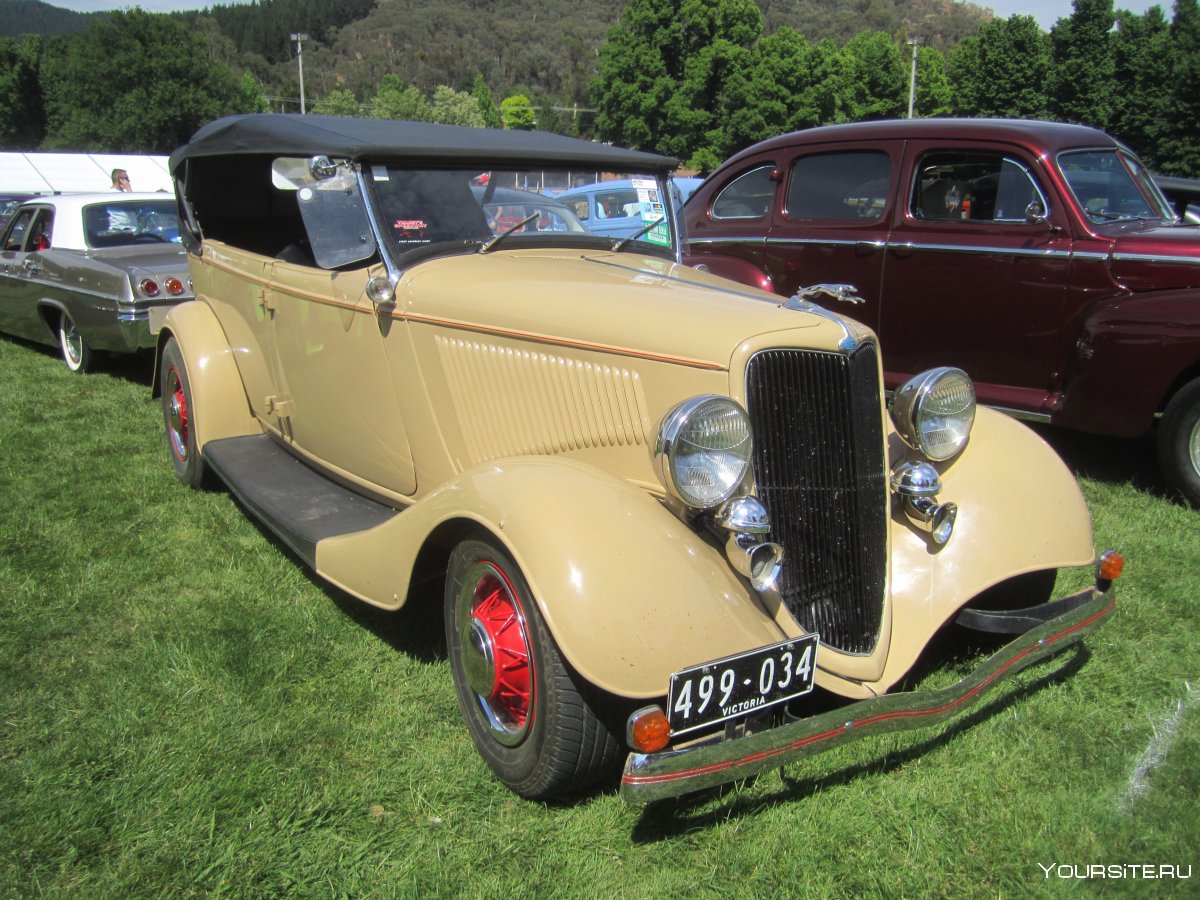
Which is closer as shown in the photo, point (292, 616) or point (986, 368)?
point (292, 616)

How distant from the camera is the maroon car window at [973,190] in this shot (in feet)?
17.8

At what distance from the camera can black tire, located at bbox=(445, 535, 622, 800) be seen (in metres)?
2.24

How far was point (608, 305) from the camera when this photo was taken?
276 cm

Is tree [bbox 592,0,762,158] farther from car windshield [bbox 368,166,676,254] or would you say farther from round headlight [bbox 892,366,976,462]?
round headlight [bbox 892,366,976,462]

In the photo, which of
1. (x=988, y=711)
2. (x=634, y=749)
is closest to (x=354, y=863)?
(x=634, y=749)

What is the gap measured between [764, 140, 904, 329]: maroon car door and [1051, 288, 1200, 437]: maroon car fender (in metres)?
1.38

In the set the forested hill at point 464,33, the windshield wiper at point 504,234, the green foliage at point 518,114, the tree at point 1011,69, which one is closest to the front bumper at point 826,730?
the windshield wiper at point 504,234

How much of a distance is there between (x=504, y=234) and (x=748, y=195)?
12.8 feet

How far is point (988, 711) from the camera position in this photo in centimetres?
281

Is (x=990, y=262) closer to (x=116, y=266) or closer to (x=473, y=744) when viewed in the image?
(x=473, y=744)

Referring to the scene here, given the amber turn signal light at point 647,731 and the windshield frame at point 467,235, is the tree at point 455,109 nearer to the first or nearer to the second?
the windshield frame at point 467,235

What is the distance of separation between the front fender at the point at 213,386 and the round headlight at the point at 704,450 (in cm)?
305

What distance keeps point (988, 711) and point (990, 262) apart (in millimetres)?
3427

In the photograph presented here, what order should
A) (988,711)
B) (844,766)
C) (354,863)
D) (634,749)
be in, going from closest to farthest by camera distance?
(634,749) → (354,863) → (844,766) → (988,711)
